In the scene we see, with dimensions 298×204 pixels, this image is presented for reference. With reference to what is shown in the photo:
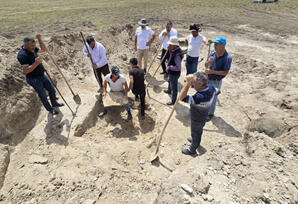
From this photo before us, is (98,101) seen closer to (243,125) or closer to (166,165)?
(166,165)

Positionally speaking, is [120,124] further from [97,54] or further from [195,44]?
[195,44]

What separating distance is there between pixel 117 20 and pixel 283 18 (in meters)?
12.6

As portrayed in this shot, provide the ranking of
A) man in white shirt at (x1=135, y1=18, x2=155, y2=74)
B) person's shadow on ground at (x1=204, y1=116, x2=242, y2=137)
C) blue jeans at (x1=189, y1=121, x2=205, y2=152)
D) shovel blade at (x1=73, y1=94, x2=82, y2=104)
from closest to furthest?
blue jeans at (x1=189, y1=121, x2=205, y2=152) → person's shadow on ground at (x1=204, y1=116, x2=242, y2=137) → shovel blade at (x1=73, y1=94, x2=82, y2=104) → man in white shirt at (x1=135, y1=18, x2=155, y2=74)

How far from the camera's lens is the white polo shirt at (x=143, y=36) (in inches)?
275

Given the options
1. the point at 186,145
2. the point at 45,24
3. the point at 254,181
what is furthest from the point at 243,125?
the point at 45,24

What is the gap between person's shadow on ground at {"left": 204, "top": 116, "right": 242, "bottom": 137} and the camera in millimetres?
4891

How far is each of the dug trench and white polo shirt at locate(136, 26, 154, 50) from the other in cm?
159

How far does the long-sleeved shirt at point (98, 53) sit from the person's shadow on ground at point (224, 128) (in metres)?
3.75

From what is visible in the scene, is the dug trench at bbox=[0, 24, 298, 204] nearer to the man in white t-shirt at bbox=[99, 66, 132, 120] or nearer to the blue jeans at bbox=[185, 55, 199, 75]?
the man in white t-shirt at bbox=[99, 66, 132, 120]

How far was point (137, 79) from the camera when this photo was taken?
4.99 m

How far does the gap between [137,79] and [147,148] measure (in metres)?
1.79

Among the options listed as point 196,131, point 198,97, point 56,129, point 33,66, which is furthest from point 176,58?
point 56,129

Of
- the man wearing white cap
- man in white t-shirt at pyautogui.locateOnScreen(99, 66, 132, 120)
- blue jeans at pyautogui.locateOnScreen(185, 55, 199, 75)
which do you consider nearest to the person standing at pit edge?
man in white t-shirt at pyautogui.locateOnScreen(99, 66, 132, 120)

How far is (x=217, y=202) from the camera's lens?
9.43ft
